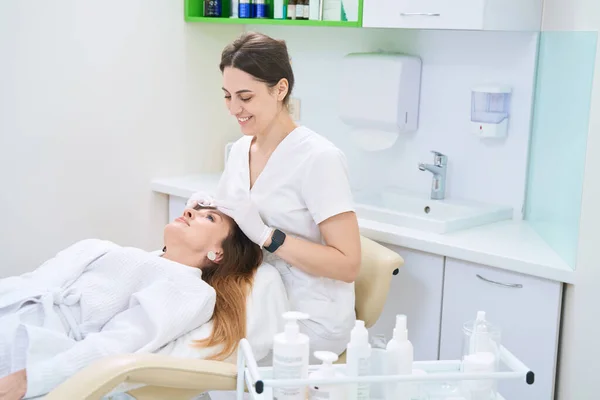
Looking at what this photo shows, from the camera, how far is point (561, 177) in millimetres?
2508

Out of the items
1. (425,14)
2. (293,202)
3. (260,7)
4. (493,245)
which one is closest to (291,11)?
(260,7)

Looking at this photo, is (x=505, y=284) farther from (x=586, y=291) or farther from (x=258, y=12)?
(x=258, y=12)

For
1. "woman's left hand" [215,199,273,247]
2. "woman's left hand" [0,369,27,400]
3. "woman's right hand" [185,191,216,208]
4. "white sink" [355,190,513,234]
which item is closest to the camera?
"woman's left hand" [0,369,27,400]

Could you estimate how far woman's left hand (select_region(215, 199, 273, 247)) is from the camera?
7.23 feet

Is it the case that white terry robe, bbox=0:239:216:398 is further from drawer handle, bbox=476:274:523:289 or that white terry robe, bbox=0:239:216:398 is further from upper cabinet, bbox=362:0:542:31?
upper cabinet, bbox=362:0:542:31

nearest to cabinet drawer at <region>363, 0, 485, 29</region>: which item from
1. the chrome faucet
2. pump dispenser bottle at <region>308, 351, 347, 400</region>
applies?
the chrome faucet

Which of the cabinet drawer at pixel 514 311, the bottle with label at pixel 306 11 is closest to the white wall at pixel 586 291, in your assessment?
the cabinet drawer at pixel 514 311

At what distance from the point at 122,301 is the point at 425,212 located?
1.29 meters

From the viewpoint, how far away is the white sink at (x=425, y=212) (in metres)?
2.69

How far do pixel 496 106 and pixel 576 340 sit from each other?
2.93 ft

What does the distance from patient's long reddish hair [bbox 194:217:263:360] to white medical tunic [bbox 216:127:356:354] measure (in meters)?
0.09

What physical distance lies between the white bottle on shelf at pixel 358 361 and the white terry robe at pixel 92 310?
56cm

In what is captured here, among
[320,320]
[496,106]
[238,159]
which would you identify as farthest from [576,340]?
[238,159]

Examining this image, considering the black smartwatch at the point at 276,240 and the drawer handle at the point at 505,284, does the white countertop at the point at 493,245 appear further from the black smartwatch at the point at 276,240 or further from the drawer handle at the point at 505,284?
the black smartwatch at the point at 276,240
